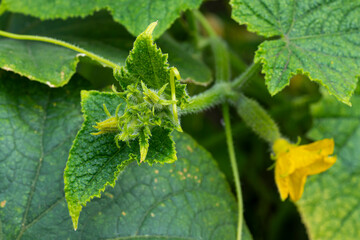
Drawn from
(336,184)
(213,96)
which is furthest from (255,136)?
(213,96)

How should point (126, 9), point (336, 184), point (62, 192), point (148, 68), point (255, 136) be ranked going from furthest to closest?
point (255, 136)
point (336, 184)
point (126, 9)
point (62, 192)
point (148, 68)

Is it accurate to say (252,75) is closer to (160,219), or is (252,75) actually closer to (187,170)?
(187,170)

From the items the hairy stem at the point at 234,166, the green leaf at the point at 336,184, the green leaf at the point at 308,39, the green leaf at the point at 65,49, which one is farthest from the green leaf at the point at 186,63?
the green leaf at the point at 336,184

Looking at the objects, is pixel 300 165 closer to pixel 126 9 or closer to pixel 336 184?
pixel 336 184

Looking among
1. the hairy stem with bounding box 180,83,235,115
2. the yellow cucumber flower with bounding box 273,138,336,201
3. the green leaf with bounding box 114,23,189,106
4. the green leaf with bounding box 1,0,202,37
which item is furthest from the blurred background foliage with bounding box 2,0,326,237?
the green leaf with bounding box 114,23,189,106

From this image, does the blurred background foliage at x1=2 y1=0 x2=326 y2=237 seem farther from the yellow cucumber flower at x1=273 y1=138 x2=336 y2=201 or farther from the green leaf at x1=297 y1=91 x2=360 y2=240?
the yellow cucumber flower at x1=273 y1=138 x2=336 y2=201

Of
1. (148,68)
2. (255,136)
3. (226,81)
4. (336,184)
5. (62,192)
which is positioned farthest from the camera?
(255,136)

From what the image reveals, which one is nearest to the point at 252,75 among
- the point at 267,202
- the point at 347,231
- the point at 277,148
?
the point at 277,148
